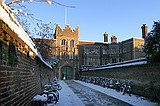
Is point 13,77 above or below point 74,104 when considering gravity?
above

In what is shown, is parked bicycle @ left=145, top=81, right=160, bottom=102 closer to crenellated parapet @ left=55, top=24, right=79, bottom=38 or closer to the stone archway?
the stone archway

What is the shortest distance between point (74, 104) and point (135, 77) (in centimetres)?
669

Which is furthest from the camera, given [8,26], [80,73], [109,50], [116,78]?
[109,50]

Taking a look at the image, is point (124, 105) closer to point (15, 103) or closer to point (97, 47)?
point (15, 103)

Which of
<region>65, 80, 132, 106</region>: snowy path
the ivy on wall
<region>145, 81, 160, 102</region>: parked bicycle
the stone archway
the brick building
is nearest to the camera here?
the ivy on wall

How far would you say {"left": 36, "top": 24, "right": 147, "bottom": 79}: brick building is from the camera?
5406 cm

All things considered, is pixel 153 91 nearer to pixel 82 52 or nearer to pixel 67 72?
pixel 67 72

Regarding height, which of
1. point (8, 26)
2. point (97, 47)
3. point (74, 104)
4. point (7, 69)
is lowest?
point (74, 104)

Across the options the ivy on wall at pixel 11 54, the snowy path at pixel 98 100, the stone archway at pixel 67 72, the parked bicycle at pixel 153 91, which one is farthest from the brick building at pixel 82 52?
the ivy on wall at pixel 11 54

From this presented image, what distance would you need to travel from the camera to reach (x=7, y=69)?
4422 millimetres

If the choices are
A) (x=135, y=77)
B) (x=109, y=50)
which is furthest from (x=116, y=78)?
(x=109, y=50)

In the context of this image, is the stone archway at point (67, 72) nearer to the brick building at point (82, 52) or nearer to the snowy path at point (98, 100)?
the brick building at point (82, 52)

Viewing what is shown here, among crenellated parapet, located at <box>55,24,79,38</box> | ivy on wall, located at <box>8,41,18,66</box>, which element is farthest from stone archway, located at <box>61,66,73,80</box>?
ivy on wall, located at <box>8,41,18,66</box>

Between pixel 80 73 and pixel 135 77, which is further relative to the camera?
pixel 80 73
